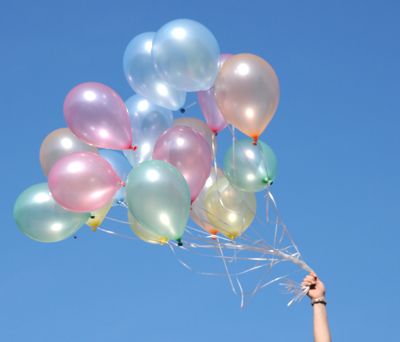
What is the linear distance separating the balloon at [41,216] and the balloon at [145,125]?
785 millimetres

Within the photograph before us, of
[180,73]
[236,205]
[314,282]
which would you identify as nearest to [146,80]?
[180,73]

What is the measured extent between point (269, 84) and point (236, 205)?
44.3 inches

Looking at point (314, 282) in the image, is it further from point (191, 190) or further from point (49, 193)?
point (49, 193)

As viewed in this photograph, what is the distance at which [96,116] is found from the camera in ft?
13.3

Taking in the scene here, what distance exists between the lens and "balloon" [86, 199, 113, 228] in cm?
445

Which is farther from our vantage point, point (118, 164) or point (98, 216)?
point (118, 164)

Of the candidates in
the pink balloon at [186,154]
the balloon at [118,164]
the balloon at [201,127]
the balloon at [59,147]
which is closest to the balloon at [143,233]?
the balloon at [118,164]

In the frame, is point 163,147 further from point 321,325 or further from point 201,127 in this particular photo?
point 321,325

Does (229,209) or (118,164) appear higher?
(118,164)

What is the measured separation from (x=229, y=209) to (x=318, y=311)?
4.55 feet

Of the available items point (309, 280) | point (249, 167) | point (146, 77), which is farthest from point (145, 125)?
point (309, 280)

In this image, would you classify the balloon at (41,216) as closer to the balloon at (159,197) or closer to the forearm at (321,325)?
the balloon at (159,197)

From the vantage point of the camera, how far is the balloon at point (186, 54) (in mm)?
3908

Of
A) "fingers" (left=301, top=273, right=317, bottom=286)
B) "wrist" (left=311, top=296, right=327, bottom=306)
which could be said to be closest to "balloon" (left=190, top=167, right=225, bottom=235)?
"fingers" (left=301, top=273, right=317, bottom=286)
